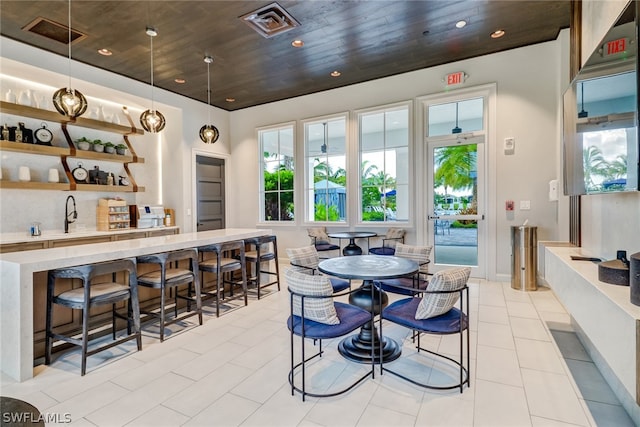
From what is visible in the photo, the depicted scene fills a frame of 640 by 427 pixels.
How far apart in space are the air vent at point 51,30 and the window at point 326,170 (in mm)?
3966

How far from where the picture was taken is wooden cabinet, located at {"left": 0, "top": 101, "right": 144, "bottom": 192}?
4.50 meters

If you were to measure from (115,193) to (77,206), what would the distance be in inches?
26.9

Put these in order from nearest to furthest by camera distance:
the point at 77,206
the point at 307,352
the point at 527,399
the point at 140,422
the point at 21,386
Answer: the point at 140,422 → the point at 527,399 → the point at 21,386 → the point at 307,352 → the point at 77,206

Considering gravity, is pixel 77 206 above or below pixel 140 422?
above

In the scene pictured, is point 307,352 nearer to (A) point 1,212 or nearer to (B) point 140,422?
(B) point 140,422

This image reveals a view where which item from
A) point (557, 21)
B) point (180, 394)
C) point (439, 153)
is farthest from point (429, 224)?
point (180, 394)

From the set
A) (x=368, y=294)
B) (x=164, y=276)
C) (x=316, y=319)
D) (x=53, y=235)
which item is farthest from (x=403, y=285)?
(x=53, y=235)

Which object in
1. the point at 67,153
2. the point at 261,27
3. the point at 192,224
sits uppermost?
the point at 261,27

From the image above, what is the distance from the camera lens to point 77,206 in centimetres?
544

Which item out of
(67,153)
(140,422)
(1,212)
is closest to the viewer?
(140,422)

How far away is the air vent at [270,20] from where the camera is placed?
3805 mm

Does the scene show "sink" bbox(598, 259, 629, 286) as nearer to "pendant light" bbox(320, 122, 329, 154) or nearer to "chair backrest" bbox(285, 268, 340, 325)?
"chair backrest" bbox(285, 268, 340, 325)

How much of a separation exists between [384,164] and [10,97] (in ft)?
19.1

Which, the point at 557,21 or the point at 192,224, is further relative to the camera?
the point at 192,224
